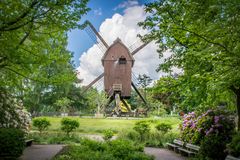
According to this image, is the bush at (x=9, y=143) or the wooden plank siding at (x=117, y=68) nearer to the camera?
the bush at (x=9, y=143)

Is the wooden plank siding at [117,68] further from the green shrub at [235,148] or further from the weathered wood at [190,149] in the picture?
the green shrub at [235,148]

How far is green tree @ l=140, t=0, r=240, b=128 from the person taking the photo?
5.25m

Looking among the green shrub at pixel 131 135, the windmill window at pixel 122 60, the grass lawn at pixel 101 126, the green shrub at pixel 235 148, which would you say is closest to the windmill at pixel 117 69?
the windmill window at pixel 122 60

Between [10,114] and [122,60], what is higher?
[122,60]

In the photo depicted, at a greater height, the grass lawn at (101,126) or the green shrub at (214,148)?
the grass lawn at (101,126)

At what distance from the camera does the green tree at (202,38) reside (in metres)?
5.25

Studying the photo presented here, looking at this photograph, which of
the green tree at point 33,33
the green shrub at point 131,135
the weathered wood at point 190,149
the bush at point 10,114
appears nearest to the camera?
the green tree at point 33,33

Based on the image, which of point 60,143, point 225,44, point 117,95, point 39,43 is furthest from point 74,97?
point 225,44

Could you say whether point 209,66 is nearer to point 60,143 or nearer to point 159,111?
point 60,143

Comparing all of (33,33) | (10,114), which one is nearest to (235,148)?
(33,33)

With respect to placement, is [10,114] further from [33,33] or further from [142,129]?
[142,129]

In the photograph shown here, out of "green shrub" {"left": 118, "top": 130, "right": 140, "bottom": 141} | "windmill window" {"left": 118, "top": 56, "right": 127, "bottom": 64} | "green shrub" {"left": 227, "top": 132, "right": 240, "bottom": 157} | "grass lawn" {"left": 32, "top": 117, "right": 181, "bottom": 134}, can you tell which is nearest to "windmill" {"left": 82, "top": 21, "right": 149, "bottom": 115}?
"windmill window" {"left": 118, "top": 56, "right": 127, "bottom": 64}

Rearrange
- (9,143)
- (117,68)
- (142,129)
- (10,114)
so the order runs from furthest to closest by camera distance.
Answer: (117,68), (142,129), (10,114), (9,143)

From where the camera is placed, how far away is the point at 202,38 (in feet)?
22.7
